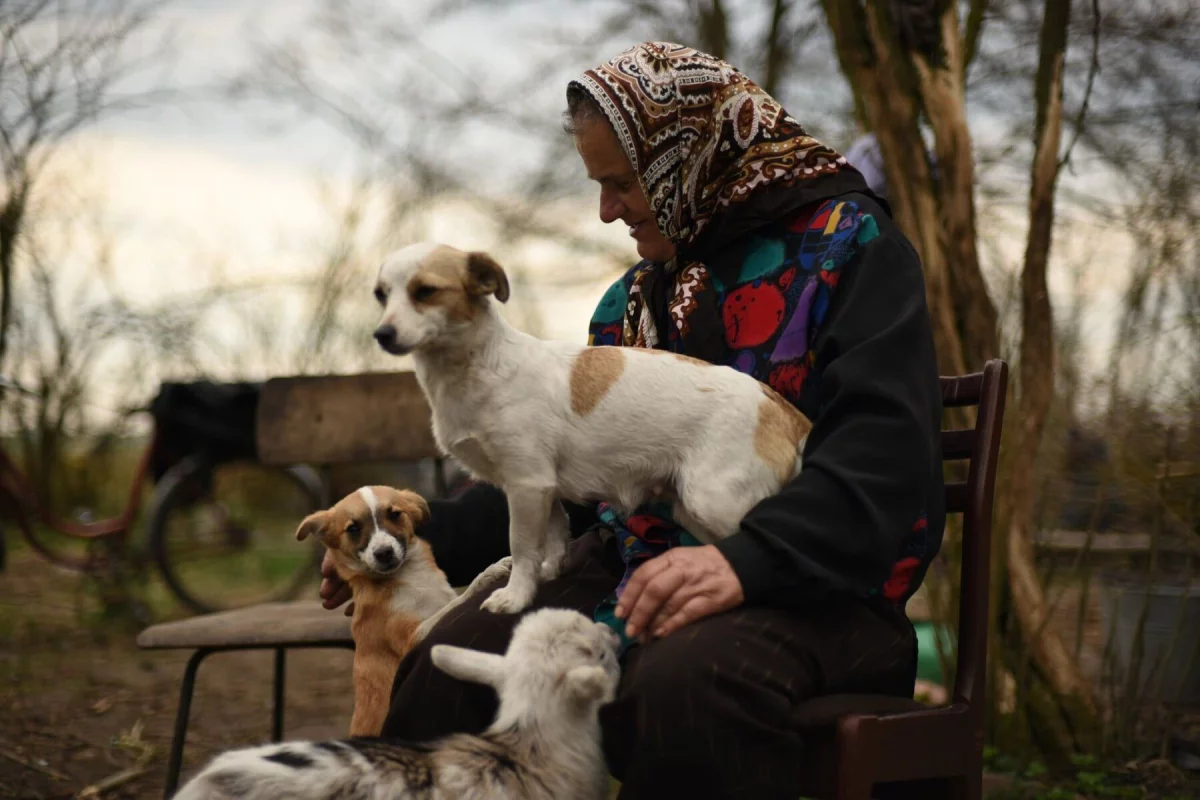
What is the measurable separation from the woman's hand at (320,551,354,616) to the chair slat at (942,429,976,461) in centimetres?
141

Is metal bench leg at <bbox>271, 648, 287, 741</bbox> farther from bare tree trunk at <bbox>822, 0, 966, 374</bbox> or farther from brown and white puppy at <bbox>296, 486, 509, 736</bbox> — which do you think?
bare tree trunk at <bbox>822, 0, 966, 374</bbox>

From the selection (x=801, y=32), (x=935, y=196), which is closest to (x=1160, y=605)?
(x=935, y=196)

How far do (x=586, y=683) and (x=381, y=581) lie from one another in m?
0.94

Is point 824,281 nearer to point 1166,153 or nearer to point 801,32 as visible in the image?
point 1166,153

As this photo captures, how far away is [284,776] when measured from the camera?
191 centimetres

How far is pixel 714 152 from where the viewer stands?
2.53 m

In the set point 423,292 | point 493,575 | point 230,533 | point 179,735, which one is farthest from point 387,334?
point 230,533

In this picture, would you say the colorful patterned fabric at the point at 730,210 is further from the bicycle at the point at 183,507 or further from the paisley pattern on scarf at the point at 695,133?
the bicycle at the point at 183,507

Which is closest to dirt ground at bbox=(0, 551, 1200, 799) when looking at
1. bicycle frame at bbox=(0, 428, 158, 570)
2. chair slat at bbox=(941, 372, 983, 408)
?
bicycle frame at bbox=(0, 428, 158, 570)

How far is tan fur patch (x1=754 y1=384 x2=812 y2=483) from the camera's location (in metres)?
2.21

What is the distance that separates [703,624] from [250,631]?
172 cm

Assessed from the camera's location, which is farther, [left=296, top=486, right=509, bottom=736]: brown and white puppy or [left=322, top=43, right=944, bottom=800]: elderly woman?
[left=296, top=486, right=509, bottom=736]: brown and white puppy

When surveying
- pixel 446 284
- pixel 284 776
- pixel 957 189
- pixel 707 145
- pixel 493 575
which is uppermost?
pixel 957 189

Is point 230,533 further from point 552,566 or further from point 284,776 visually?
point 284,776
